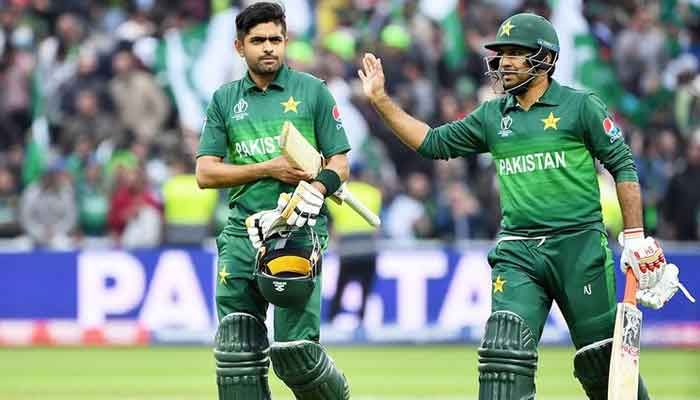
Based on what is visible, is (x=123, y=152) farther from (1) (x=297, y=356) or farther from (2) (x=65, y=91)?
(1) (x=297, y=356)

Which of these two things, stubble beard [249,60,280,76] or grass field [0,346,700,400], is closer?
stubble beard [249,60,280,76]

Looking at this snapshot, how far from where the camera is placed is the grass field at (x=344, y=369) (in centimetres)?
1127

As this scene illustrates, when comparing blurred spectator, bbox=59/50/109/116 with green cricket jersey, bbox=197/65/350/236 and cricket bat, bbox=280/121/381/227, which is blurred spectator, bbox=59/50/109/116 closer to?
green cricket jersey, bbox=197/65/350/236

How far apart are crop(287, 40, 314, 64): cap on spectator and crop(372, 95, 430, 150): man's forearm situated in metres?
8.24

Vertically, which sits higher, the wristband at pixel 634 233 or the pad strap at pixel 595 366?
the wristband at pixel 634 233

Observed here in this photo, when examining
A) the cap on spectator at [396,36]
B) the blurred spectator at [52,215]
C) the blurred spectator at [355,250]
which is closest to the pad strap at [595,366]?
the blurred spectator at [355,250]

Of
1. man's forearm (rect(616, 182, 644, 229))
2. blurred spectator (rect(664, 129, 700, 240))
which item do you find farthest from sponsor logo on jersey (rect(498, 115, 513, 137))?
blurred spectator (rect(664, 129, 700, 240))

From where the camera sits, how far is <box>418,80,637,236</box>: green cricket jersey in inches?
287

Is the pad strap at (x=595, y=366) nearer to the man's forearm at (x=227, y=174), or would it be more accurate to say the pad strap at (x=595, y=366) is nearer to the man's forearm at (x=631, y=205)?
the man's forearm at (x=631, y=205)

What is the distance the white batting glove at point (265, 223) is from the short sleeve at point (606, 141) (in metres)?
1.48

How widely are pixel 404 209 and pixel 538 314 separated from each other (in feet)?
28.2

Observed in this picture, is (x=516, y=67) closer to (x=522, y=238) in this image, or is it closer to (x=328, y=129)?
(x=522, y=238)

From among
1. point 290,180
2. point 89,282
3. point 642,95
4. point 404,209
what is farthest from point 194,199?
point 290,180

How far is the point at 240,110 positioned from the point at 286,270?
89 cm
